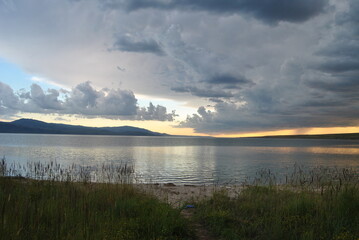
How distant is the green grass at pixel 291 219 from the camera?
24.1 feet

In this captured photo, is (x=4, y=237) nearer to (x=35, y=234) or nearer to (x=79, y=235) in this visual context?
(x=35, y=234)

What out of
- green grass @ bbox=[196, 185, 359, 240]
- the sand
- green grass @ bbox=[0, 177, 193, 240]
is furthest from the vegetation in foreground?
the sand

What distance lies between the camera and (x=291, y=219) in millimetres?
8336

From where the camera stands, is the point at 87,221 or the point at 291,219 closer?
the point at 87,221

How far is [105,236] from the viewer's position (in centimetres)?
623

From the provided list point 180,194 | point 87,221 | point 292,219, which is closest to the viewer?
point 87,221

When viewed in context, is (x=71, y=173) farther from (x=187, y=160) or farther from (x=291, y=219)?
(x=187, y=160)

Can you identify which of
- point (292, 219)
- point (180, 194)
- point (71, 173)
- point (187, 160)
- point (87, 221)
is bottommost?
point (187, 160)

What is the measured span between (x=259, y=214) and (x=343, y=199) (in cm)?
306

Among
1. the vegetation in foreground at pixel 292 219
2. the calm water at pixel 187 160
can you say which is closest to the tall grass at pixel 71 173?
the vegetation in foreground at pixel 292 219

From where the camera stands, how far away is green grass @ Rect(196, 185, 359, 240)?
7336 mm

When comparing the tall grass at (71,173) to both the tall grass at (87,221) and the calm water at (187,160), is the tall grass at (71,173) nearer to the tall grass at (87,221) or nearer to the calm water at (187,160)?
the tall grass at (87,221)

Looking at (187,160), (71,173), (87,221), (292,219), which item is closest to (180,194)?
(71,173)

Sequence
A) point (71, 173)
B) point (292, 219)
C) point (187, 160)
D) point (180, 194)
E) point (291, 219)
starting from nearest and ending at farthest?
point (291, 219)
point (292, 219)
point (180, 194)
point (71, 173)
point (187, 160)
